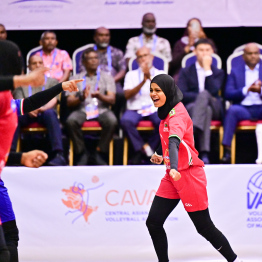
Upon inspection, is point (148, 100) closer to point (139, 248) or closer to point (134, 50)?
point (134, 50)

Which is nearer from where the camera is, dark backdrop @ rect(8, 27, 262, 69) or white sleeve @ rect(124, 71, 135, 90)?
white sleeve @ rect(124, 71, 135, 90)

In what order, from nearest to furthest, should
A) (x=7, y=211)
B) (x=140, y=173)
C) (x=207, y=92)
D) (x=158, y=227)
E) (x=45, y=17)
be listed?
(x=7, y=211) < (x=158, y=227) < (x=140, y=173) < (x=207, y=92) < (x=45, y=17)

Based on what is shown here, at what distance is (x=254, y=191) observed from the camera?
19.4ft

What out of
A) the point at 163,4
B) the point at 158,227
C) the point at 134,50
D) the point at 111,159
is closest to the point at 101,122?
the point at 111,159

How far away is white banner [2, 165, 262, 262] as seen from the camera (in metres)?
5.96

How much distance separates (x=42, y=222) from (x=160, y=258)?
1.64 metres

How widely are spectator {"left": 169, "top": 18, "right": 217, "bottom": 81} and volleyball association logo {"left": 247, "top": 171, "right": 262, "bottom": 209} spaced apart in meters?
2.08

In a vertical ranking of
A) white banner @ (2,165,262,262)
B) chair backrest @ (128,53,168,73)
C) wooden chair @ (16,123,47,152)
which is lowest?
white banner @ (2,165,262,262)

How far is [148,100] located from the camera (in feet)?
23.5

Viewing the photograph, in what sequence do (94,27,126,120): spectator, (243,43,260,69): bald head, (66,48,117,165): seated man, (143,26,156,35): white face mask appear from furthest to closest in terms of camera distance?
1. (143,26,156,35): white face mask
2. (94,27,126,120): spectator
3. (243,43,260,69): bald head
4. (66,48,117,165): seated man

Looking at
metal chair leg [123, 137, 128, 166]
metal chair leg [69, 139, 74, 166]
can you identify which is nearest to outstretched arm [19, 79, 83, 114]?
metal chair leg [69, 139, 74, 166]

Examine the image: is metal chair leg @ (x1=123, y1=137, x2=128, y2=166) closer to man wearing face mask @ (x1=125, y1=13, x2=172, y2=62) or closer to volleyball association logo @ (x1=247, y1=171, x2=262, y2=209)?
man wearing face mask @ (x1=125, y1=13, x2=172, y2=62)

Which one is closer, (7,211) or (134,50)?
(7,211)

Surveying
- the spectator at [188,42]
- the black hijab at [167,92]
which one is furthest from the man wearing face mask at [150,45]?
the black hijab at [167,92]
